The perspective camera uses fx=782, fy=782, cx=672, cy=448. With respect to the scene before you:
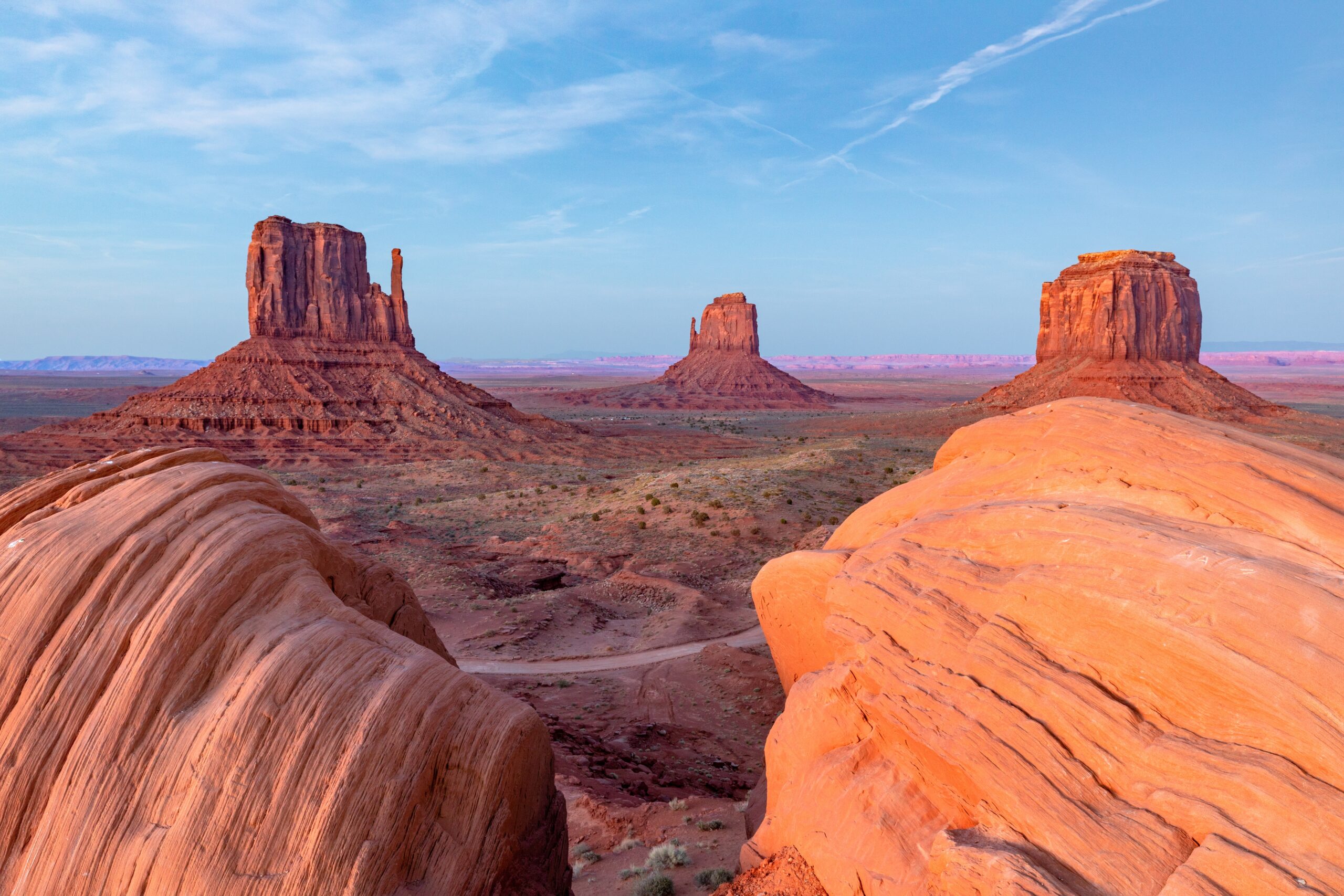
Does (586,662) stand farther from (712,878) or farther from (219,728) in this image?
(219,728)

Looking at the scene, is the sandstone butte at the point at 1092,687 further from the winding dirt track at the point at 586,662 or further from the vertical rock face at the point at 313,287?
the vertical rock face at the point at 313,287

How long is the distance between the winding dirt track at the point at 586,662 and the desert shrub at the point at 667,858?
8756mm

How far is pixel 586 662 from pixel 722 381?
125 m

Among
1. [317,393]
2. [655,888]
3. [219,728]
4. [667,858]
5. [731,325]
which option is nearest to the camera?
[219,728]

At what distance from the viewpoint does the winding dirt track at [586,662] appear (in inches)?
717

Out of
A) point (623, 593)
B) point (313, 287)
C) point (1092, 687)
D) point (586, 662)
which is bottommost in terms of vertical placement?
point (586, 662)

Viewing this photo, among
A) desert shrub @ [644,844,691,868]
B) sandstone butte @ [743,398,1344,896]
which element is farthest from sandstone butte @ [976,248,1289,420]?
desert shrub @ [644,844,691,868]

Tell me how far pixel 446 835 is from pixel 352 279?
8115 centimetres

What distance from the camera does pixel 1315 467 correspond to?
7.54m

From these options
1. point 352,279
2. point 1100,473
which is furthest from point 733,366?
point 1100,473

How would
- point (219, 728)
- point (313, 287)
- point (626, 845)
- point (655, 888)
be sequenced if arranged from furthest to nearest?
point (313, 287) < point (626, 845) < point (655, 888) < point (219, 728)

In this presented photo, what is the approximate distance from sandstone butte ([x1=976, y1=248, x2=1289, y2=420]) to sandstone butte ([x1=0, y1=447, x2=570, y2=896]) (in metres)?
80.3

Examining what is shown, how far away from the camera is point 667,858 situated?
377 inches

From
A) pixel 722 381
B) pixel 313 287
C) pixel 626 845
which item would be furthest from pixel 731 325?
pixel 626 845
